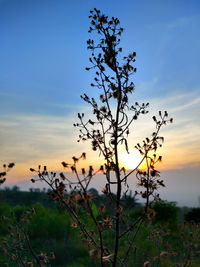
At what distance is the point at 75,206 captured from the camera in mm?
3303

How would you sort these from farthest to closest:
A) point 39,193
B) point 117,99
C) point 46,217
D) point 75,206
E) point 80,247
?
point 39,193, point 46,217, point 80,247, point 117,99, point 75,206

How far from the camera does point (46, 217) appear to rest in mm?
13039

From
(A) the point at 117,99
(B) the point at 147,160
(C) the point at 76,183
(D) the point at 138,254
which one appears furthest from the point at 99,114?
(D) the point at 138,254

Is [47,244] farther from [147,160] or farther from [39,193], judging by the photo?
[39,193]

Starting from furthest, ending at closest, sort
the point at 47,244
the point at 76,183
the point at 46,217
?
1. the point at 46,217
2. the point at 47,244
3. the point at 76,183

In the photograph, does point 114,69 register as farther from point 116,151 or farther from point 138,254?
point 138,254

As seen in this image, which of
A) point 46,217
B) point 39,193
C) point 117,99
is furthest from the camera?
point 39,193

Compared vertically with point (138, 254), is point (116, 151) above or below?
above

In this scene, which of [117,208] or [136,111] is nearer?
[117,208]

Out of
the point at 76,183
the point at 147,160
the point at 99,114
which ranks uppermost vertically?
the point at 99,114

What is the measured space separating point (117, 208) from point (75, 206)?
1.41 feet

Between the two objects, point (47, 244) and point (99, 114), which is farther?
point (47, 244)

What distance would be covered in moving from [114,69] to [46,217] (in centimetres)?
1031

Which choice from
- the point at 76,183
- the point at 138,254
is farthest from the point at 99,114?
the point at 138,254
